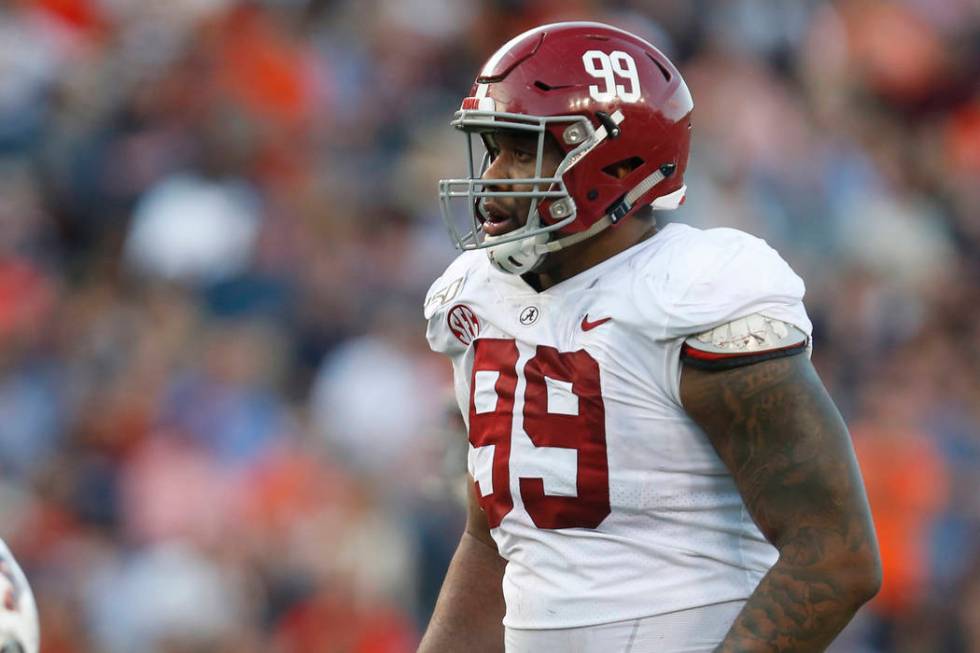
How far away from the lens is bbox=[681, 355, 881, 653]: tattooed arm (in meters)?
2.36

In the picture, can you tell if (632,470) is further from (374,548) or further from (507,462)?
(374,548)

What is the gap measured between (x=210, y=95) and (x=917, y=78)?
12.7 ft

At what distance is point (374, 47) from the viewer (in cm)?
819

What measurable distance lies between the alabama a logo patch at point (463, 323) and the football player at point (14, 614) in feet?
3.17

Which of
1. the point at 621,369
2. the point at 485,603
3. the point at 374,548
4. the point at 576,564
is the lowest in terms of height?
the point at 374,548

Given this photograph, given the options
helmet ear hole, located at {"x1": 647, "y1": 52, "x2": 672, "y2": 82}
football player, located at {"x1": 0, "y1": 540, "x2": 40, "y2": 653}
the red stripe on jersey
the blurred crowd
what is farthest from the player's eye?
the blurred crowd

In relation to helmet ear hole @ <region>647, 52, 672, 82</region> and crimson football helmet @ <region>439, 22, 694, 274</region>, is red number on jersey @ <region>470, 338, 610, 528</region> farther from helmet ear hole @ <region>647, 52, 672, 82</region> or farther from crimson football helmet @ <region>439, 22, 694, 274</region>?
helmet ear hole @ <region>647, 52, 672, 82</region>

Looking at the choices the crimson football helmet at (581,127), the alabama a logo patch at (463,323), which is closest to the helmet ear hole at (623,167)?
the crimson football helmet at (581,127)

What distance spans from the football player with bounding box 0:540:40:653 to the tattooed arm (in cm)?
98

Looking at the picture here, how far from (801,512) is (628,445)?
0.96ft

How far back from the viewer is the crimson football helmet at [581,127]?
266 cm

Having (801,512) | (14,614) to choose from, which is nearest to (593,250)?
(801,512)

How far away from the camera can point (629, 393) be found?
251cm

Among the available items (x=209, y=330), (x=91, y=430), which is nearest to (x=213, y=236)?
(x=209, y=330)
